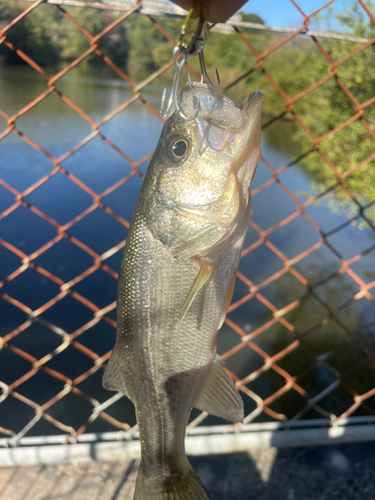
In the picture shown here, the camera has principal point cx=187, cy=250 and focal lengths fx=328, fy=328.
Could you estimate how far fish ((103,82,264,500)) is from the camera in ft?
3.19

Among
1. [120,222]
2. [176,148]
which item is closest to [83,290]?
A: [120,222]

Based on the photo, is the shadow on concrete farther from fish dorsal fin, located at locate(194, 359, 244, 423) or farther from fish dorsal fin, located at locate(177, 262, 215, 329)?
fish dorsal fin, located at locate(177, 262, 215, 329)

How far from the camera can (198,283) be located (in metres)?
0.99

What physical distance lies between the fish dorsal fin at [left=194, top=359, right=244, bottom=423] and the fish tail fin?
306mm

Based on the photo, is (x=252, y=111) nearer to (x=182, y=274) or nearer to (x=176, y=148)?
(x=176, y=148)

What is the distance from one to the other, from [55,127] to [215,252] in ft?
14.3

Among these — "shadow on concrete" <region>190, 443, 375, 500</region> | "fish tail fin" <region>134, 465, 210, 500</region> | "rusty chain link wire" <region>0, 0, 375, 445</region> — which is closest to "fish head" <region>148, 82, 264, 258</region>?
"rusty chain link wire" <region>0, 0, 375, 445</region>

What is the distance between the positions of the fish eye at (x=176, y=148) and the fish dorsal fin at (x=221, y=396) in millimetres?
750

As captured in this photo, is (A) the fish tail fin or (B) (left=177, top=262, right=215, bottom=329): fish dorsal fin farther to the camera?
(A) the fish tail fin

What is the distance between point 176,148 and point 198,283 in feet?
1.38

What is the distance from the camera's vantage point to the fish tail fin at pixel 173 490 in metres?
1.27

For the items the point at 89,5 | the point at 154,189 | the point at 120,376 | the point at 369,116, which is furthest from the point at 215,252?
the point at 369,116

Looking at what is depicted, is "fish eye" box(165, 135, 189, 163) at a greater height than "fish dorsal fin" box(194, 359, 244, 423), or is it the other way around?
"fish eye" box(165, 135, 189, 163)

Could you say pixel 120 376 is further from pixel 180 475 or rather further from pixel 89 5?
pixel 89 5
